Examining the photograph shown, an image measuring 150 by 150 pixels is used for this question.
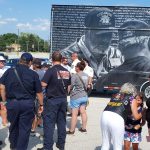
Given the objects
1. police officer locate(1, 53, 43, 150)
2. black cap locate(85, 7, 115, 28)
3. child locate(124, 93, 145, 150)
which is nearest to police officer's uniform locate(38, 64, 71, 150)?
police officer locate(1, 53, 43, 150)

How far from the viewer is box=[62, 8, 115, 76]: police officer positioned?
15430 millimetres

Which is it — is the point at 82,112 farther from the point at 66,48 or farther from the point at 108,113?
the point at 66,48

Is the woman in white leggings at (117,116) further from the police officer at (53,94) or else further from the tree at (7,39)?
the tree at (7,39)

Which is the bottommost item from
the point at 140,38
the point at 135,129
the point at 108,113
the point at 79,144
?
the point at 79,144

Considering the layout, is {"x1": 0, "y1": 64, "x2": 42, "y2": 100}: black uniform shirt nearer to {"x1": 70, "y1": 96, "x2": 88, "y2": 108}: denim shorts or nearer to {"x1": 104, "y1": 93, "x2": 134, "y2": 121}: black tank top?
{"x1": 104, "y1": 93, "x2": 134, "y2": 121}: black tank top

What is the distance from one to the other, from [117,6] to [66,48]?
2654mm

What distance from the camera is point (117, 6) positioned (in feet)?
50.6

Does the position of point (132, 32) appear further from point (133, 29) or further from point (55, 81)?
point (55, 81)

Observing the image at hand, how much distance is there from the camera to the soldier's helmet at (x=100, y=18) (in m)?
15.4

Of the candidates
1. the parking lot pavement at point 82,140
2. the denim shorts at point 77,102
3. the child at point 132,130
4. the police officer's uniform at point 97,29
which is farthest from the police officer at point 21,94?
the police officer's uniform at point 97,29

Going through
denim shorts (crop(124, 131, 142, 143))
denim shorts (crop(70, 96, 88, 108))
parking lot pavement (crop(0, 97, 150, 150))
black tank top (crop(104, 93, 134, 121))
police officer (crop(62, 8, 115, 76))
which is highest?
police officer (crop(62, 8, 115, 76))

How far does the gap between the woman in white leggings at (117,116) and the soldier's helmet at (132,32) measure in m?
9.60

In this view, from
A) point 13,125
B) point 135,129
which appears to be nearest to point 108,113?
point 135,129

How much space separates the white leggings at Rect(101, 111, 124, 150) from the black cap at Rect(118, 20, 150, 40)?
32.6ft
